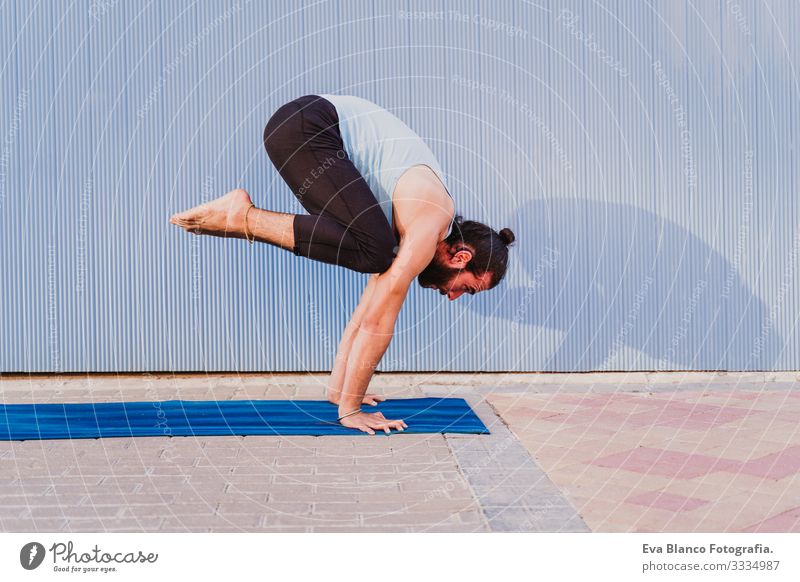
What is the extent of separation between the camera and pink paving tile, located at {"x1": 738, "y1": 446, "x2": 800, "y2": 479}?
2.81 meters

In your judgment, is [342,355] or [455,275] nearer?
[455,275]

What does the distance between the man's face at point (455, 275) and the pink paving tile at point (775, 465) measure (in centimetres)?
140

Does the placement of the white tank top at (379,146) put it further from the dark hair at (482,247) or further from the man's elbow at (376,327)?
the man's elbow at (376,327)

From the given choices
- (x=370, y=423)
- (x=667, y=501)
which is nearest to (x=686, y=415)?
(x=667, y=501)

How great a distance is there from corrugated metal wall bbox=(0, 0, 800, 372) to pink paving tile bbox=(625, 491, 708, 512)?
261 cm

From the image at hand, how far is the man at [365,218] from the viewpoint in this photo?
338cm

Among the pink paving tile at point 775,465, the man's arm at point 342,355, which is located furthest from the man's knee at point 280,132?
the pink paving tile at point 775,465

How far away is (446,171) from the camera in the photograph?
5.14 meters

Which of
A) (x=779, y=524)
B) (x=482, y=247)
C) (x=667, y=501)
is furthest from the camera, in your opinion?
(x=482, y=247)

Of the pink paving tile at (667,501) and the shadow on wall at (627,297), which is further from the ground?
the shadow on wall at (627,297)

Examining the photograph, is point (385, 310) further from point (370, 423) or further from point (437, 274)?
point (370, 423)

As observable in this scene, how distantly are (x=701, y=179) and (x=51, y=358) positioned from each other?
474 cm

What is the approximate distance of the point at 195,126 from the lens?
5.09 metres

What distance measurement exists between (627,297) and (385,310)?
2463 mm
